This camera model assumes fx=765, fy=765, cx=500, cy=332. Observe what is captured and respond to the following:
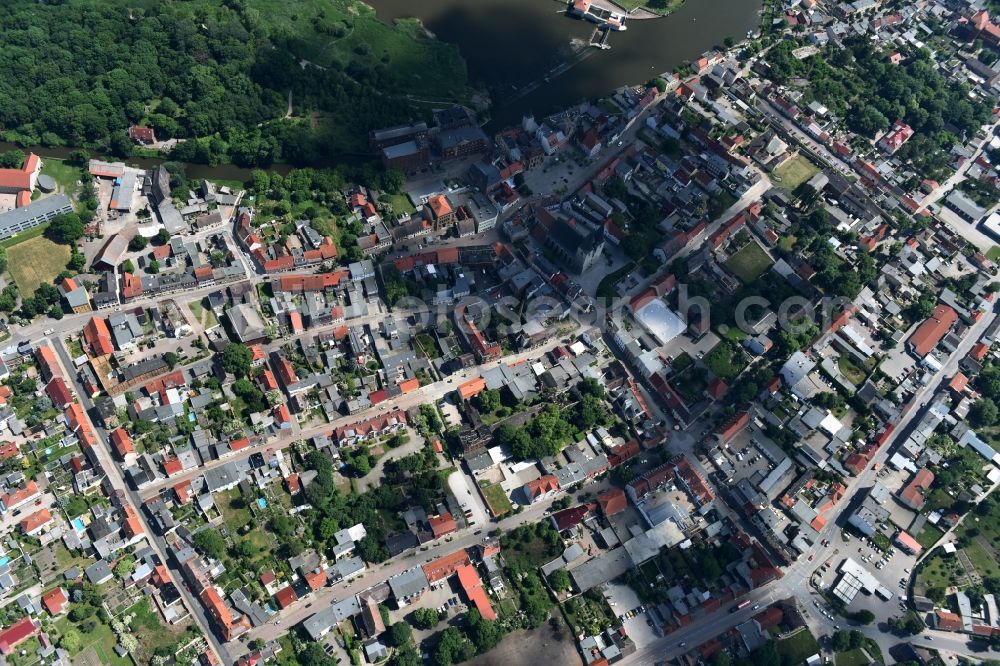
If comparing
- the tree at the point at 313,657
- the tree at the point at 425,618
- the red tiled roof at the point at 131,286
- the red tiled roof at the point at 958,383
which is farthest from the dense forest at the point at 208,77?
the red tiled roof at the point at 958,383

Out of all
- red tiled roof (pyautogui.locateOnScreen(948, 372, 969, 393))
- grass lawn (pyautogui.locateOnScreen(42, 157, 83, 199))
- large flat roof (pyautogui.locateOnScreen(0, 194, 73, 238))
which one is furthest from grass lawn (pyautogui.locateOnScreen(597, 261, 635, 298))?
grass lawn (pyautogui.locateOnScreen(42, 157, 83, 199))

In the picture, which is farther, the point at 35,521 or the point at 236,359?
the point at 236,359

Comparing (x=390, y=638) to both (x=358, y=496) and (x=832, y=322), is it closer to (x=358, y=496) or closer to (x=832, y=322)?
(x=358, y=496)

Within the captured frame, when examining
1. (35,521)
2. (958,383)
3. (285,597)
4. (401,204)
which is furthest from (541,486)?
(958,383)

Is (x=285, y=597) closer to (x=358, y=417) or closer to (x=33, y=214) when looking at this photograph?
(x=358, y=417)

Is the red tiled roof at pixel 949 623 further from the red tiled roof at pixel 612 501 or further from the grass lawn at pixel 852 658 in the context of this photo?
the red tiled roof at pixel 612 501

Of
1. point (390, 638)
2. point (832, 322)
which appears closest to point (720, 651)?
point (390, 638)
